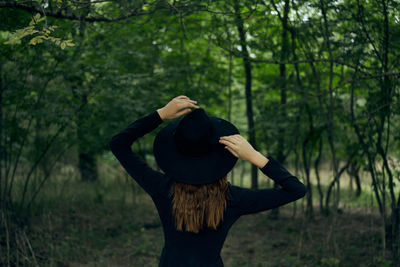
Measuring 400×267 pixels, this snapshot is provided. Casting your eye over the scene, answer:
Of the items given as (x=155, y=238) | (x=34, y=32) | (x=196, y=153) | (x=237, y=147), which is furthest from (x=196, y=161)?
(x=155, y=238)

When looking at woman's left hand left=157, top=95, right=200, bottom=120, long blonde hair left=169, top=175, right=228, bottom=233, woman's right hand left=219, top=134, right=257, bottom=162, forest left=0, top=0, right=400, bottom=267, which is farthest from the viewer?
forest left=0, top=0, right=400, bottom=267

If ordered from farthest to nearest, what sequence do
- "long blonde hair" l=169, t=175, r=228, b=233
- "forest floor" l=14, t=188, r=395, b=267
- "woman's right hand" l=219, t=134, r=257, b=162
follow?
1. "forest floor" l=14, t=188, r=395, b=267
2. "long blonde hair" l=169, t=175, r=228, b=233
3. "woman's right hand" l=219, t=134, r=257, b=162

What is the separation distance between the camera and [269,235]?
7.54 metres

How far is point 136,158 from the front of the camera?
7.29 ft

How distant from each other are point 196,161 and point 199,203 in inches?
9.7

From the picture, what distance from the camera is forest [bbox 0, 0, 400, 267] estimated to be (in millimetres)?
5008

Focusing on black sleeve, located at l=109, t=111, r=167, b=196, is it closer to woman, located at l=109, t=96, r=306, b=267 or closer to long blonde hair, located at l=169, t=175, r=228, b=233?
woman, located at l=109, t=96, r=306, b=267

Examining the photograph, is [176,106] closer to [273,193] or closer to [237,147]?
[237,147]

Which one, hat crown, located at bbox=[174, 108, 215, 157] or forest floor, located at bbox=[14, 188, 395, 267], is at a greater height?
hat crown, located at bbox=[174, 108, 215, 157]

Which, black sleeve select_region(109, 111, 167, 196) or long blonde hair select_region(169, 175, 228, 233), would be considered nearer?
long blonde hair select_region(169, 175, 228, 233)

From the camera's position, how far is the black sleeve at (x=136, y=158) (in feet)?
7.08

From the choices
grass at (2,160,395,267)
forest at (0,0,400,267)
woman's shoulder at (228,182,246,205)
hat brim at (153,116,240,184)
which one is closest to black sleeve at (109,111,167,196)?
hat brim at (153,116,240,184)

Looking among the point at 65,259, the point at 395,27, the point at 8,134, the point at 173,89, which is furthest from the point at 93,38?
the point at 395,27

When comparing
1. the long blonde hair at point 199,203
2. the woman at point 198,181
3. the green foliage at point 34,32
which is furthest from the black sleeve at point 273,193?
the green foliage at point 34,32
